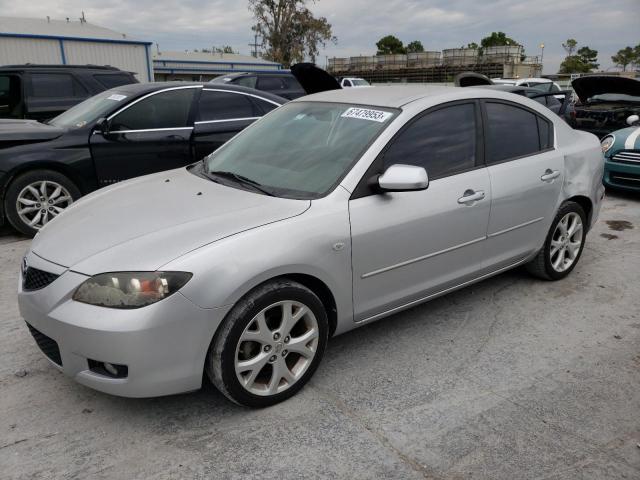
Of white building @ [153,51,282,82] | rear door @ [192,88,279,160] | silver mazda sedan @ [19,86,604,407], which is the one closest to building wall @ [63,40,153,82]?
white building @ [153,51,282,82]

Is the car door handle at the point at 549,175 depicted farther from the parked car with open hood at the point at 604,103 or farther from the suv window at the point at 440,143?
the parked car with open hood at the point at 604,103

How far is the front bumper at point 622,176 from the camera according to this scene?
7108 mm

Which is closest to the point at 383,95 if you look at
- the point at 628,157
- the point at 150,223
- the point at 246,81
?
the point at 150,223

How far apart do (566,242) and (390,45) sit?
9232 cm

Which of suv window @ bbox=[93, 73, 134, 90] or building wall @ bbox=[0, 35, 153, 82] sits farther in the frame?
building wall @ bbox=[0, 35, 153, 82]

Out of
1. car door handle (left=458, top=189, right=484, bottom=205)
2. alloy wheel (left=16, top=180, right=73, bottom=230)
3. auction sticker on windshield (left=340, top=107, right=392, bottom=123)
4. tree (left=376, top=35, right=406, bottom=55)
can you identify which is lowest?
alloy wheel (left=16, top=180, right=73, bottom=230)

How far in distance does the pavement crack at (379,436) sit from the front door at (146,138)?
3.73 metres

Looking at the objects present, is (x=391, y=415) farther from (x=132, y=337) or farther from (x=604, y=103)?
(x=604, y=103)

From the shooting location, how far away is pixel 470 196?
3.38 meters

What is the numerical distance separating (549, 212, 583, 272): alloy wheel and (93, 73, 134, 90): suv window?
699 centimetres

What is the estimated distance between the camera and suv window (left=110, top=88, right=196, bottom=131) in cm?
568

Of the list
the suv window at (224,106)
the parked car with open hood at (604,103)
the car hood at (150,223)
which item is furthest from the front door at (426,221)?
the parked car with open hood at (604,103)

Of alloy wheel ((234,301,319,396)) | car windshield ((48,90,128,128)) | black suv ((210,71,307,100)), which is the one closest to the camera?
alloy wheel ((234,301,319,396))

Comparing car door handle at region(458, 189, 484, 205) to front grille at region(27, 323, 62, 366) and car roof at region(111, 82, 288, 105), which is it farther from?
car roof at region(111, 82, 288, 105)
